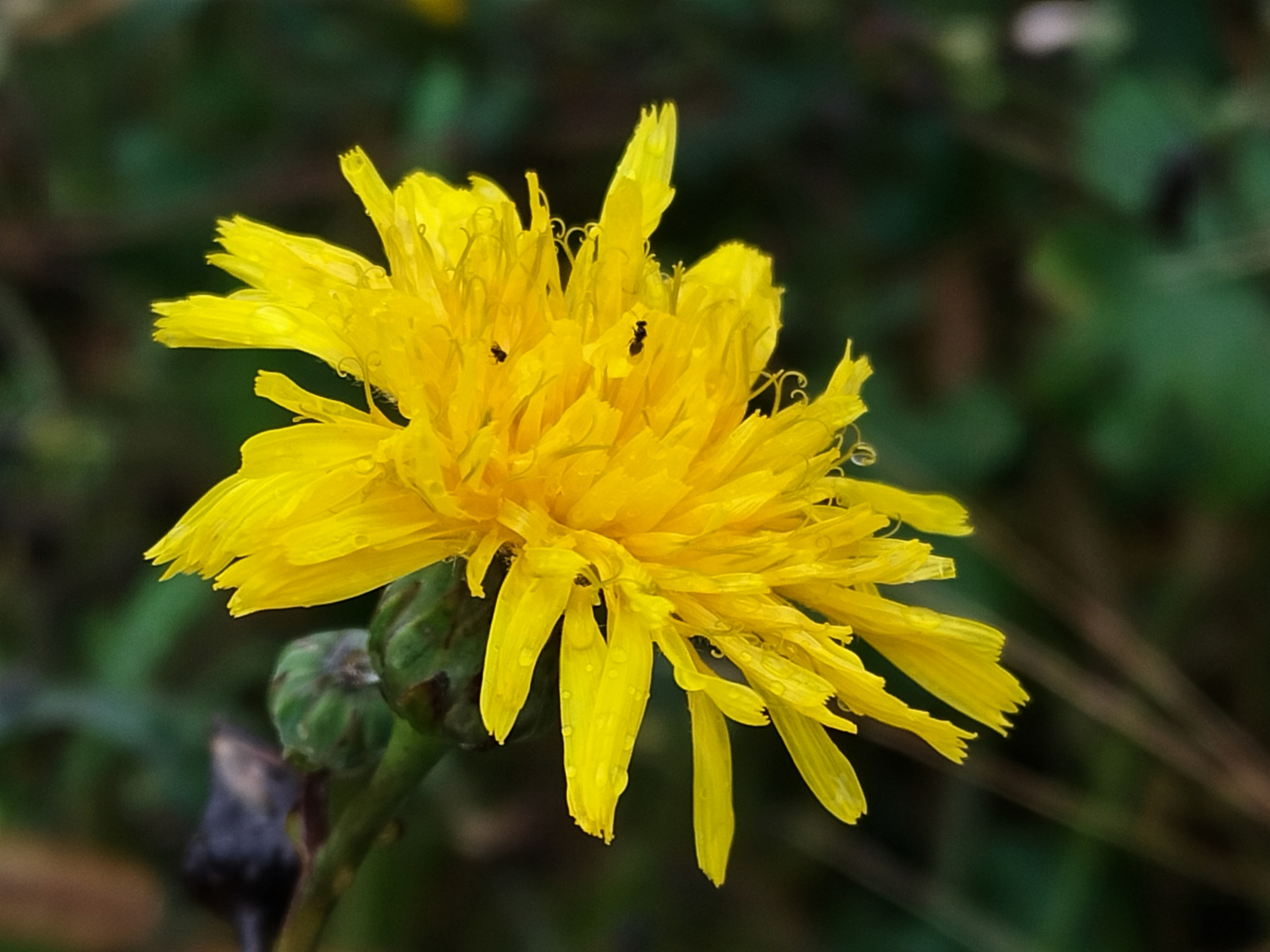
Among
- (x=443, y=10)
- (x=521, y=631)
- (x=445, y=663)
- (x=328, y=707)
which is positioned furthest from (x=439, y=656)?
Answer: (x=443, y=10)

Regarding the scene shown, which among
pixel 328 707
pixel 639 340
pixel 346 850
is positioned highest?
pixel 639 340

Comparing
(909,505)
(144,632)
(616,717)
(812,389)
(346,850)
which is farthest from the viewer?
(812,389)

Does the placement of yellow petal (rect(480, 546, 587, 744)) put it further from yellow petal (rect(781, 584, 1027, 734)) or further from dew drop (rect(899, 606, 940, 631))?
dew drop (rect(899, 606, 940, 631))

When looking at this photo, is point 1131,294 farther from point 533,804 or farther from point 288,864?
point 288,864

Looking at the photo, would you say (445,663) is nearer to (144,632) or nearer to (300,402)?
(300,402)

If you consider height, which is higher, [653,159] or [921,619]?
[653,159]

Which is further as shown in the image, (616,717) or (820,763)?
(820,763)
